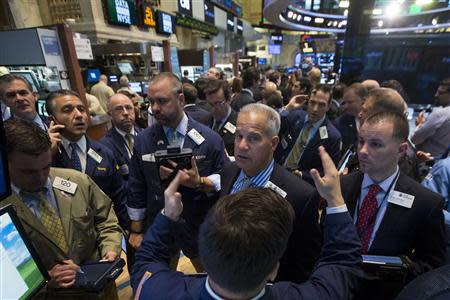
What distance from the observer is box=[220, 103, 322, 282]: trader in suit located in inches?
50.9

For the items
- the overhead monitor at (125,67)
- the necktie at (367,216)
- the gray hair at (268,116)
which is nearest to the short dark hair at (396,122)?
the necktie at (367,216)

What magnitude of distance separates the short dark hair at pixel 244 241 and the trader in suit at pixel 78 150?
161cm

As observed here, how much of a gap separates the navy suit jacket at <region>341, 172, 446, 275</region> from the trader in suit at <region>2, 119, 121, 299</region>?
1573 mm

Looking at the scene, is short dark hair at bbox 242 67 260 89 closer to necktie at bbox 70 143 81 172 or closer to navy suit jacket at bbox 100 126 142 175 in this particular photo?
navy suit jacket at bbox 100 126 142 175

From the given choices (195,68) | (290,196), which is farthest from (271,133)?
(195,68)

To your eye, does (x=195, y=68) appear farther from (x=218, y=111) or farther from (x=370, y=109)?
(x=370, y=109)

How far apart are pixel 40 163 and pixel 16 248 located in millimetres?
493

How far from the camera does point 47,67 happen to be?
3.33 m

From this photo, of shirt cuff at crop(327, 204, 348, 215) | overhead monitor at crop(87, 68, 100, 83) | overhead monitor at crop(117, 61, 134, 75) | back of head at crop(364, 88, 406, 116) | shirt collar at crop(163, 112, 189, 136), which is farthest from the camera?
overhead monitor at crop(117, 61, 134, 75)

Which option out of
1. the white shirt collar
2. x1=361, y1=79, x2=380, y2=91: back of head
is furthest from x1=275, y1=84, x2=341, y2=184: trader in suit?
the white shirt collar

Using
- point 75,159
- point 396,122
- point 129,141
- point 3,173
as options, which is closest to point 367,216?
point 396,122

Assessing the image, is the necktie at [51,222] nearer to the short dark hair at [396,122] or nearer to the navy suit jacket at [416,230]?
the navy suit jacket at [416,230]

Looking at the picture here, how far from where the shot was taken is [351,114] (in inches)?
123

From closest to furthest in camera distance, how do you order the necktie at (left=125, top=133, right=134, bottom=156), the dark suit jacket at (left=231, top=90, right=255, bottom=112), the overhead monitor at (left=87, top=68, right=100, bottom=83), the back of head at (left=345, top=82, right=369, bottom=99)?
1. the necktie at (left=125, top=133, right=134, bottom=156)
2. the back of head at (left=345, top=82, right=369, bottom=99)
3. the dark suit jacket at (left=231, top=90, right=255, bottom=112)
4. the overhead monitor at (left=87, top=68, right=100, bottom=83)
